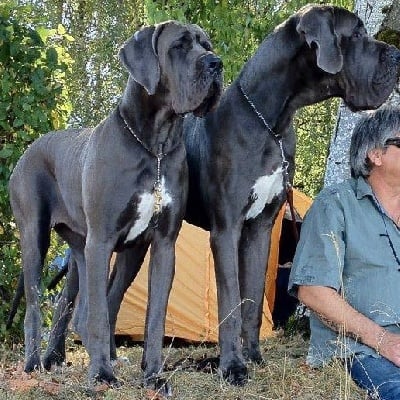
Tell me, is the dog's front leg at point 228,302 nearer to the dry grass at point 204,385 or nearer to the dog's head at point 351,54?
the dry grass at point 204,385

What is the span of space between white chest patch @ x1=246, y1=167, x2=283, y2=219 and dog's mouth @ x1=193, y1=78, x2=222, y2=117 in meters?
0.45

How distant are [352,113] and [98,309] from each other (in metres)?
2.46

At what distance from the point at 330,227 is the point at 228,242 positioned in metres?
0.47

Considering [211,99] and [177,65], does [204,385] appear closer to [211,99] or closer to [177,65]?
[211,99]

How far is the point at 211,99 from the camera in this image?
11.6 ft

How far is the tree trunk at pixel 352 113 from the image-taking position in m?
5.31

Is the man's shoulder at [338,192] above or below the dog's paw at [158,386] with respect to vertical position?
above

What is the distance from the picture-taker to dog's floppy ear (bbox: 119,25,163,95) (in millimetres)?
3560

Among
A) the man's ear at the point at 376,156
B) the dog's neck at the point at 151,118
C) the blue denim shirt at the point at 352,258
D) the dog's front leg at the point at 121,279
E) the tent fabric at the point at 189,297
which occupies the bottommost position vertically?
the tent fabric at the point at 189,297

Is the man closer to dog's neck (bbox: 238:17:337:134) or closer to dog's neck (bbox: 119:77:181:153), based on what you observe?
dog's neck (bbox: 238:17:337:134)

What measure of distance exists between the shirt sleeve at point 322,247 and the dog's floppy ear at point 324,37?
59 centimetres

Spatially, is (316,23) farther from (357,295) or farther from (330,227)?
(357,295)

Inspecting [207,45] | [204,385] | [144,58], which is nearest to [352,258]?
[204,385]

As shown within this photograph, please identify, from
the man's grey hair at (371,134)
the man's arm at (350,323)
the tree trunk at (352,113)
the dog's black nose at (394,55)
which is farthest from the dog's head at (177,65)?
the tree trunk at (352,113)
